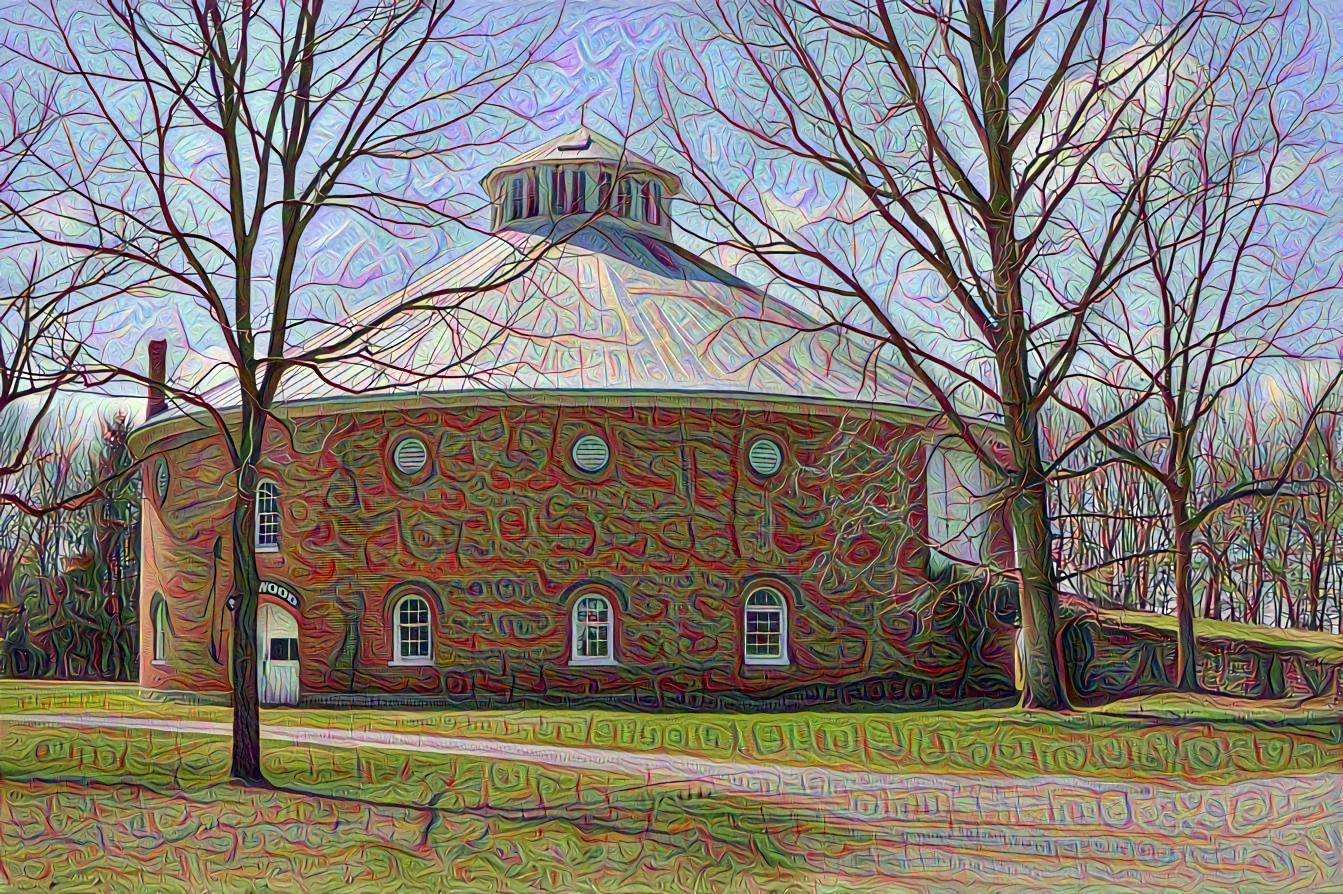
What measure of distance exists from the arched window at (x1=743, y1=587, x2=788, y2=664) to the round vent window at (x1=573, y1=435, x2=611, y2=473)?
12.2 feet

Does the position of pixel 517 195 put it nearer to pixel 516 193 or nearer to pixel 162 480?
pixel 516 193

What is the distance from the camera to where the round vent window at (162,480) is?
95.8 feet

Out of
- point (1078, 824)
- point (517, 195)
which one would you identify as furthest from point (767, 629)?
Result: point (1078, 824)

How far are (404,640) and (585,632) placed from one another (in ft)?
11.1

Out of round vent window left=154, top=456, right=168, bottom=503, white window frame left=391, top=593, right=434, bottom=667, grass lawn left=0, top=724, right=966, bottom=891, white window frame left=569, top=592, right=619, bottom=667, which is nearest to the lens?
grass lawn left=0, top=724, right=966, bottom=891

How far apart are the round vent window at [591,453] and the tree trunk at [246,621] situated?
11.9 meters

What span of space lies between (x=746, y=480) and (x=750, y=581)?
6.17 feet

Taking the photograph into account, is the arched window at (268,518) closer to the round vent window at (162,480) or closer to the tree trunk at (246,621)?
the round vent window at (162,480)

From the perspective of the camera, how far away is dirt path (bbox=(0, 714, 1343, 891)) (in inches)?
432

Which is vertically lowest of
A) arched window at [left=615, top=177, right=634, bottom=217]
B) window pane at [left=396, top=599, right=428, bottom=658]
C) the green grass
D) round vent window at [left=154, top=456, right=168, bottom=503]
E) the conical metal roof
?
the green grass

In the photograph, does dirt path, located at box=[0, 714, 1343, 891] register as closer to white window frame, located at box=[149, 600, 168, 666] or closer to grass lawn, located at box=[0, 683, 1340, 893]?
grass lawn, located at box=[0, 683, 1340, 893]

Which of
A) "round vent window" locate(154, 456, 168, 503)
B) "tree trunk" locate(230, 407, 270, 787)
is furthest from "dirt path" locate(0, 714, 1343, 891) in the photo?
"round vent window" locate(154, 456, 168, 503)

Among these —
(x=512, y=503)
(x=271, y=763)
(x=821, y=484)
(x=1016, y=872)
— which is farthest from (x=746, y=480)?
(x=1016, y=872)

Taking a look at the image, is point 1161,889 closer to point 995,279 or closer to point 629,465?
point 995,279
